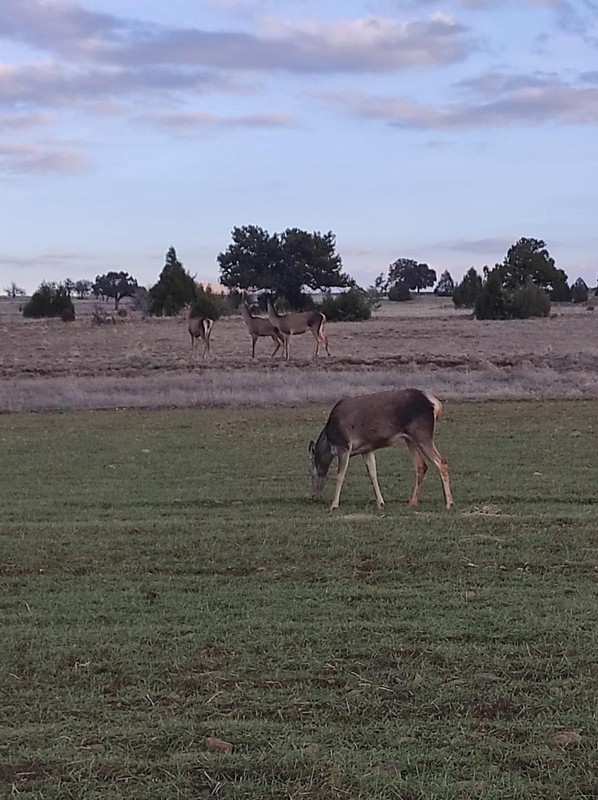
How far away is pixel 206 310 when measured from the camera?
67.4 m

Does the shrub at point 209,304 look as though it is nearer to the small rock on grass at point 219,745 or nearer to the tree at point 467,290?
the tree at point 467,290

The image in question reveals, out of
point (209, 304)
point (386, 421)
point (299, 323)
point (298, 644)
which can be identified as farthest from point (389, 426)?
point (209, 304)

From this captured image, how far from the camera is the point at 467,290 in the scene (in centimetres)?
9294

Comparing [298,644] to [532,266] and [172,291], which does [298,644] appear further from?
[532,266]

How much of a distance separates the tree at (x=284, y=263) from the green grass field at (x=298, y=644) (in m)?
79.9

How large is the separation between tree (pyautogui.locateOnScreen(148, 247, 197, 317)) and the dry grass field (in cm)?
2189

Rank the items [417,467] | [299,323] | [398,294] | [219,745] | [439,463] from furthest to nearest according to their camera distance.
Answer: [398,294] → [299,323] → [417,467] → [439,463] → [219,745]

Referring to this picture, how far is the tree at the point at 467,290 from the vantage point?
8988 centimetres

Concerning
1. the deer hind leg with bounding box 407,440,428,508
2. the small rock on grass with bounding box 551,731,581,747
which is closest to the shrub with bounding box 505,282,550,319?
the deer hind leg with bounding box 407,440,428,508

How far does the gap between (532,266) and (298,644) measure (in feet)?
324

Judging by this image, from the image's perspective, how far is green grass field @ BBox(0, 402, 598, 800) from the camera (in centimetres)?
487

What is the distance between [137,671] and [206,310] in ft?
203

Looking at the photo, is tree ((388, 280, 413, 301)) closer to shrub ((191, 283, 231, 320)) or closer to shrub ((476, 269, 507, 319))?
shrub ((191, 283, 231, 320))

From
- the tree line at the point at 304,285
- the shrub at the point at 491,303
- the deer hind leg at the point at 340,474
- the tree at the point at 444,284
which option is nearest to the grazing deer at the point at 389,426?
the deer hind leg at the point at 340,474
